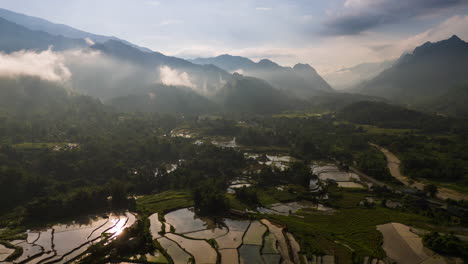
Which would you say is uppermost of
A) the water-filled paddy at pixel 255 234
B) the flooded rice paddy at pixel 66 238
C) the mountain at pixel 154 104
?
the mountain at pixel 154 104

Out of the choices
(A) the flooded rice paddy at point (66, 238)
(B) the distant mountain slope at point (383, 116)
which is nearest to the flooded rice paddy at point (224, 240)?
(A) the flooded rice paddy at point (66, 238)

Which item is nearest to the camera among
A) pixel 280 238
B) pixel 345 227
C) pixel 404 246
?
pixel 404 246

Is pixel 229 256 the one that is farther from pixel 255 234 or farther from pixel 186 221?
pixel 186 221

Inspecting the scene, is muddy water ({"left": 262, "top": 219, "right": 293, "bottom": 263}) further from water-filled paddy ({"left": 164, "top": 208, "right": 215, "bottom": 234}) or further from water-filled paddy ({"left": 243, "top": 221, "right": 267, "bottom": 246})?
water-filled paddy ({"left": 164, "top": 208, "right": 215, "bottom": 234})

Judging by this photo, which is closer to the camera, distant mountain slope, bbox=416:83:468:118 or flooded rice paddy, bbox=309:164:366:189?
flooded rice paddy, bbox=309:164:366:189

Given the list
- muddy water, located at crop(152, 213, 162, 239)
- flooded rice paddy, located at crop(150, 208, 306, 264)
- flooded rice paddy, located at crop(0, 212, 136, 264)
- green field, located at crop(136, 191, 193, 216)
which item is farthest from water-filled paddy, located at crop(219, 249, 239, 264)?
green field, located at crop(136, 191, 193, 216)

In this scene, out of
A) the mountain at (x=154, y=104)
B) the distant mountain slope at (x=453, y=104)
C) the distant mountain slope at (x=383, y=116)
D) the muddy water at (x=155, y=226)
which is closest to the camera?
the muddy water at (x=155, y=226)

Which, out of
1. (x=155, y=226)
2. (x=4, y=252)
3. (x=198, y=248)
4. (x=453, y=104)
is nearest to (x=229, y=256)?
(x=198, y=248)

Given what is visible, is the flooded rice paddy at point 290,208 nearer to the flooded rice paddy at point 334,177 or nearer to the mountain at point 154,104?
the flooded rice paddy at point 334,177

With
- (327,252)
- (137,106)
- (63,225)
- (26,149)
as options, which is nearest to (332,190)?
(327,252)
